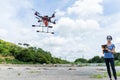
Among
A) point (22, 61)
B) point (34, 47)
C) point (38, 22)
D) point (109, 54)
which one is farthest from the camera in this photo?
point (34, 47)

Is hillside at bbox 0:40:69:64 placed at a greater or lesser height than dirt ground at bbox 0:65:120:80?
greater

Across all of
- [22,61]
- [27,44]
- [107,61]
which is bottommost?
[107,61]

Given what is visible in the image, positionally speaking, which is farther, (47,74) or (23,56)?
(23,56)

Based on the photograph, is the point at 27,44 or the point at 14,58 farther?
the point at 27,44

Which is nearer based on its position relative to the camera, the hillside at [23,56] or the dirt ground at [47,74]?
the dirt ground at [47,74]

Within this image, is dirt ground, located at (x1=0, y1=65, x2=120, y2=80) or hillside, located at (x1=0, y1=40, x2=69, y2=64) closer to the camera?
dirt ground, located at (x1=0, y1=65, x2=120, y2=80)

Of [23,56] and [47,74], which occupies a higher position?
[23,56]

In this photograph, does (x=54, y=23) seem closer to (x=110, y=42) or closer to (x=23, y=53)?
(x=110, y=42)

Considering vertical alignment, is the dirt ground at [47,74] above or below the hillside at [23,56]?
below

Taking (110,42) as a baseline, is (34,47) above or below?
above

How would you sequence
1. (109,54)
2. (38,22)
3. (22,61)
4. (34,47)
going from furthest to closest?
(34,47)
(22,61)
(38,22)
(109,54)

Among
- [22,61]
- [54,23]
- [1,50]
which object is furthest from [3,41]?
[54,23]
